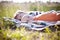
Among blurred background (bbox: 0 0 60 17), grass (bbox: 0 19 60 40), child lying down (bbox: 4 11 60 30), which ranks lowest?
grass (bbox: 0 19 60 40)

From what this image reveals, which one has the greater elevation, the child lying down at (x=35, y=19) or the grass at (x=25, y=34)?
the child lying down at (x=35, y=19)

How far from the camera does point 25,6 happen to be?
1315mm

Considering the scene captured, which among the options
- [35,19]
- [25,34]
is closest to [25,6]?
[35,19]

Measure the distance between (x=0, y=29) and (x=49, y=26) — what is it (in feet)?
1.70

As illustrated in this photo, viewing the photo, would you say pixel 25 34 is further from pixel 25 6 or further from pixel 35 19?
pixel 25 6

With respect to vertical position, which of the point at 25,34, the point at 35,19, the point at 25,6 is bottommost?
the point at 25,34

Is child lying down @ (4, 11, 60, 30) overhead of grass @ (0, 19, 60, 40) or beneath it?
overhead

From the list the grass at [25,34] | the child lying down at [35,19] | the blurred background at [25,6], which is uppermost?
the blurred background at [25,6]

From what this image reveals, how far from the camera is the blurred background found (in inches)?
51.4

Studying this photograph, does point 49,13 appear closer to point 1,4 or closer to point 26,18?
point 26,18

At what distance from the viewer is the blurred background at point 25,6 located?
131 centimetres

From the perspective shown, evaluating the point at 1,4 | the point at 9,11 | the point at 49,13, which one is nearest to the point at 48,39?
the point at 49,13

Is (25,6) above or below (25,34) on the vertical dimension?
above

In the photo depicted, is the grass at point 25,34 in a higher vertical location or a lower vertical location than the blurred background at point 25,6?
lower
